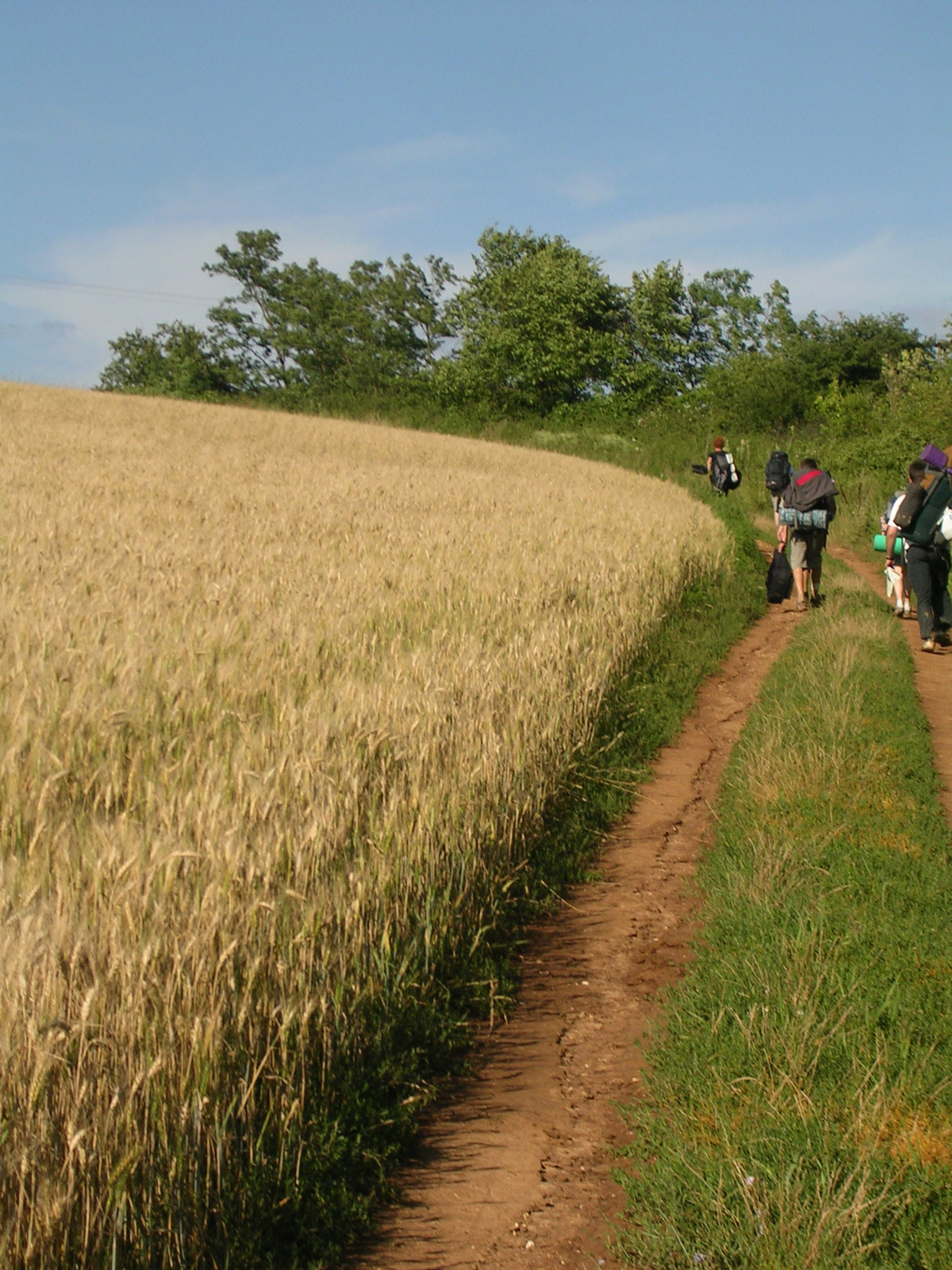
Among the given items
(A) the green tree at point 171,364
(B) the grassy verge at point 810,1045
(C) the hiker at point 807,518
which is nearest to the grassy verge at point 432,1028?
(B) the grassy verge at point 810,1045

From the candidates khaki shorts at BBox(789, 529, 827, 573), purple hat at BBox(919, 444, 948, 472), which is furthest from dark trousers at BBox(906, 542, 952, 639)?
khaki shorts at BBox(789, 529, 827, 573)

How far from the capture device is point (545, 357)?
177 ft

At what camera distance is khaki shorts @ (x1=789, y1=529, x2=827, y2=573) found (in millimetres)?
14359

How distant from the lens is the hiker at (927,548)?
1196cm

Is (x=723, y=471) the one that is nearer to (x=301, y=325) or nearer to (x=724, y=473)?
(x=724, y=473)

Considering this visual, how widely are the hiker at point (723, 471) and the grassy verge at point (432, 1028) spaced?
1206 cm

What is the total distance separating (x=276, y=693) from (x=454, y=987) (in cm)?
180

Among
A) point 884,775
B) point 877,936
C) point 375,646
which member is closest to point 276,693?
point 375,646

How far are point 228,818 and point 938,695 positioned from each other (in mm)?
8142

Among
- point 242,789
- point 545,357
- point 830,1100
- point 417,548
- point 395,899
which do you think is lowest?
point 830,1100

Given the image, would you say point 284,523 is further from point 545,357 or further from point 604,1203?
point 545,357

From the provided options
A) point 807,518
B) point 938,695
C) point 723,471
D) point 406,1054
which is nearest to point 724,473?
point 723,471

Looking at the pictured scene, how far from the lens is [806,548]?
14453 millimetres

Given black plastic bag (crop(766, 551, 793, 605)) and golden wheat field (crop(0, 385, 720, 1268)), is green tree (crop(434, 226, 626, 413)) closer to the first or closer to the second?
black plastic bag (crop(766, 551, 793, 605))
